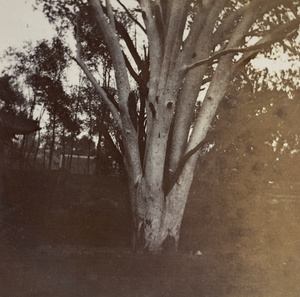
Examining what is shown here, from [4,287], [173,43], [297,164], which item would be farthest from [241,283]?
[297,164]

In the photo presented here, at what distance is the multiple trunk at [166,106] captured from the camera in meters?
8.34

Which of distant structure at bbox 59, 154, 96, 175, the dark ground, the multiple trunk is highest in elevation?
distant structure at bbox 59, 154, 96, 175

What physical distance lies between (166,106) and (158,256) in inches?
101

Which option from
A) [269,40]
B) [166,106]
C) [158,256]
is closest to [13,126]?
[166,106]

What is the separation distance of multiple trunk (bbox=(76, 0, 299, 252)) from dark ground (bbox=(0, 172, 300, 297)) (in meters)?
0.81

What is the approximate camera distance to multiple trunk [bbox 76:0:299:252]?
834cm

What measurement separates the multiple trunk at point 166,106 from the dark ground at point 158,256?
0.81m

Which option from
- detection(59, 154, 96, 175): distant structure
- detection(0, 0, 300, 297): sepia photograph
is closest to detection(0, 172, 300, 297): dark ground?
detection(0, 0, 300, 297): sepia photograph

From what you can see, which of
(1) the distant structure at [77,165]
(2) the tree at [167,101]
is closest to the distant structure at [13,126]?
(2) the tree at [167,101]

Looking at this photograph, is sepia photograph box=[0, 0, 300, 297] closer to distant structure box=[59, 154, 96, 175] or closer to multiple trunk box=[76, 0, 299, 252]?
multiple trunk box=[76, 0, 299, 252]

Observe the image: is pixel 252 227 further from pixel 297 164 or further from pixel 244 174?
pixel 297 164

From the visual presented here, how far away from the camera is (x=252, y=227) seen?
11500mm

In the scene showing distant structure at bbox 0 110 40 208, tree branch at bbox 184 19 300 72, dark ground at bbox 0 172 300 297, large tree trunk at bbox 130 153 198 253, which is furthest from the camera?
distant structure at bbox 0 110 40 208

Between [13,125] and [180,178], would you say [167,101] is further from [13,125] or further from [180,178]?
[13,125]
